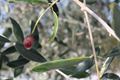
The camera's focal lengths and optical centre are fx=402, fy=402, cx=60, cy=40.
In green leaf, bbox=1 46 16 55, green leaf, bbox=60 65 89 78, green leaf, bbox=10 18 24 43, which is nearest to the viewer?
green leaf, bbox=60 65 89 78

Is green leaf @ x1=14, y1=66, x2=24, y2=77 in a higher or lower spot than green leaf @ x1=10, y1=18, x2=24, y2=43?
lower

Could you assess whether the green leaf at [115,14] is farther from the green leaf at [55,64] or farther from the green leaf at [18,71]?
the green leaf at [18,71]

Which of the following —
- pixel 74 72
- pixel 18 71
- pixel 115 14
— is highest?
pixel 115 14

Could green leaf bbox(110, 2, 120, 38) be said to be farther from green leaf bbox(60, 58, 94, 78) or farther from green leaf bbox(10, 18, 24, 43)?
green leaf bbox(10, 18, 24, 43)

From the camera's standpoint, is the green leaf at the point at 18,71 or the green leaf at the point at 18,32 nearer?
the green leaf at the point at 18,32

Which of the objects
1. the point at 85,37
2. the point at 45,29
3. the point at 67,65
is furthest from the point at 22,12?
the point at 67,65

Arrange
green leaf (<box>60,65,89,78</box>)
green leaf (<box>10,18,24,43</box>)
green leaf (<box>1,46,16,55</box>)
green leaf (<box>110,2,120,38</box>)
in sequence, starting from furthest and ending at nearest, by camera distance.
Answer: green leaf (<box>1,46,16,55</box>) → green leaf (<box>10,18,24,43</box>) → green leaf (<box>60,65,89,78</box>) → green leaf (<box>110,2,120,38</box>)

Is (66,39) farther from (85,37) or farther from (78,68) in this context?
(78,68)

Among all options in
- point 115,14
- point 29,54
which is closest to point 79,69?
point 29,54

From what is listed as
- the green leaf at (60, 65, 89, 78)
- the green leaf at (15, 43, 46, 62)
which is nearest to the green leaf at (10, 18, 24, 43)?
the green leaf at (15, 43, 46, 62)

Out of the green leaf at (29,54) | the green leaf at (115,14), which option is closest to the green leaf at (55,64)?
the green leaf at (115,14)

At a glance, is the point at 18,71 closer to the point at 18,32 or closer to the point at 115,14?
the point at 18,32

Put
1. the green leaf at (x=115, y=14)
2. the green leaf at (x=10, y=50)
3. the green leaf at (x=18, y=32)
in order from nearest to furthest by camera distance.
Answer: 1. the green leaf at (x=115, y=14)
2. the green leaf at (x=18, y=32)
3. the green leaf at (x=10, y=50)
